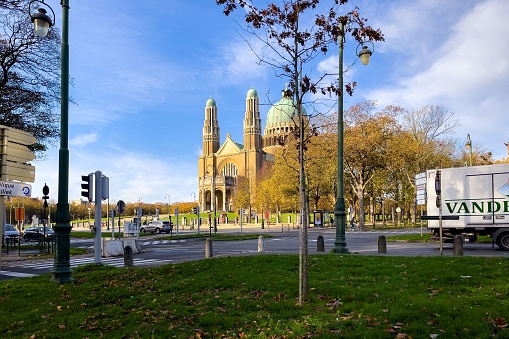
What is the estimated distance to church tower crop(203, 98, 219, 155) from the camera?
13288cm

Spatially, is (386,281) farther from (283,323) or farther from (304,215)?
(283,323)

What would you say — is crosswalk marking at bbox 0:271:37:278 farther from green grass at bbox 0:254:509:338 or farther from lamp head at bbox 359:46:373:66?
lamp head at bbox 359:46:373:66

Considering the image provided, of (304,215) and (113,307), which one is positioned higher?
(304,215)

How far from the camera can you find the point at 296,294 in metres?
7.99

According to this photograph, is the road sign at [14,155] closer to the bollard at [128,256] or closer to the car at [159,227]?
the bollard at [128,256]

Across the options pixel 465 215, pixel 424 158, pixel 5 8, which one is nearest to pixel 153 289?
pixel 465 215

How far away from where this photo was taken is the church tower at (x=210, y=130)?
436 ft

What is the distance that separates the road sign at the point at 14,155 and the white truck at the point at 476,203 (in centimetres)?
1600

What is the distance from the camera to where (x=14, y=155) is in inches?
258

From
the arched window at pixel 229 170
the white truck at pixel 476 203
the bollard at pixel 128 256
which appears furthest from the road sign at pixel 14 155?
the arched window at pixel 229 170

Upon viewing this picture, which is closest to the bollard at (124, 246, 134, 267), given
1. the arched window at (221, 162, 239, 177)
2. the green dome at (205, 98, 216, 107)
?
the arched window at (221, 162, 239, 177)

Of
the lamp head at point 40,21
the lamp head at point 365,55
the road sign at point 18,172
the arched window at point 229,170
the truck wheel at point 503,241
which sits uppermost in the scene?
the arched window at point 229,170

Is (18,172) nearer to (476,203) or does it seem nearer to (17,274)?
(17,274)

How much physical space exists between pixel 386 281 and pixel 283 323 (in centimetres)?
332
